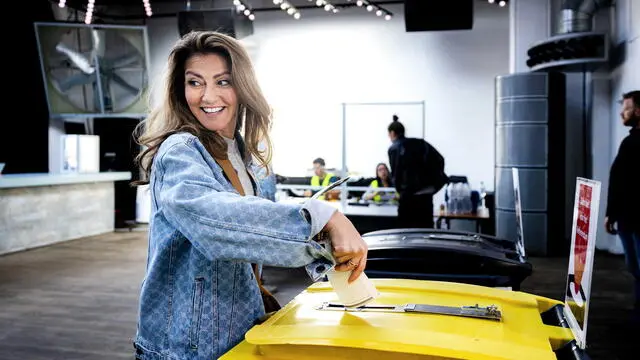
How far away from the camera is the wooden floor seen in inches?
166

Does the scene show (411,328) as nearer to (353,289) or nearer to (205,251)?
(353,289)

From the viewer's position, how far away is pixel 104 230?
10359 millimetres

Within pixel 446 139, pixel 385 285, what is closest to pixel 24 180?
pixel 446 139

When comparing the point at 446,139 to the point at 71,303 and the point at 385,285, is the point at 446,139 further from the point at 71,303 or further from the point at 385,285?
the point at 385,285

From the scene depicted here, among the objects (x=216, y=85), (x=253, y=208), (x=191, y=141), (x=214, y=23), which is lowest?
(x=253, y=208)

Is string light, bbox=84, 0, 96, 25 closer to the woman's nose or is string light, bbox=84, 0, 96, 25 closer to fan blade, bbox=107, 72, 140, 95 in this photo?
fan blade, bbox=107, 72, 140, 95

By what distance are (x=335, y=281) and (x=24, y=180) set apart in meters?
8.12

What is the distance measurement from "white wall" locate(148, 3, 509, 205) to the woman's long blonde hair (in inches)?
371

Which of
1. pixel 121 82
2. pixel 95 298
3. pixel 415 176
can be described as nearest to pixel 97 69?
pixel 121 82

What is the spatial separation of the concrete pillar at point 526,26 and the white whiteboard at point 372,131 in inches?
82.4

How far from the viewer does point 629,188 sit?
178 inches

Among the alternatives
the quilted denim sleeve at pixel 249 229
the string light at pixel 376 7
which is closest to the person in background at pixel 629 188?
the quilted denim sleeve at pixel 249 229

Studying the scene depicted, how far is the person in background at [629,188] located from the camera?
449cm

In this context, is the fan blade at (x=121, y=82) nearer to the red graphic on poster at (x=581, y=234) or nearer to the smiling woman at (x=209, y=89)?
the smiling woman at (x=209, y=89)
